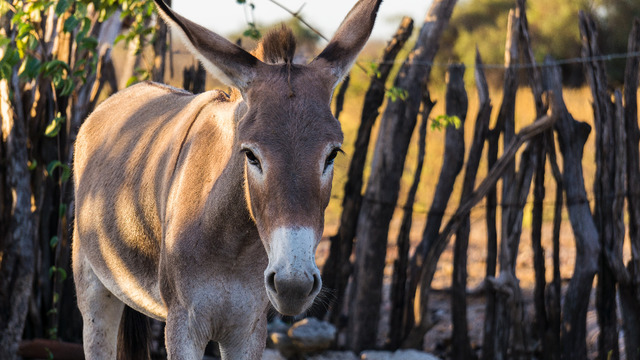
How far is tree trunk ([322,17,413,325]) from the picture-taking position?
5629 millimetres

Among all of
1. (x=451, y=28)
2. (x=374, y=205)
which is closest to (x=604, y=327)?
(x=374, y=205)

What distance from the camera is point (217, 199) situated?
2.95m

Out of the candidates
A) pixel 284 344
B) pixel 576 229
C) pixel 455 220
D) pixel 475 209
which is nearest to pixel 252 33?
pixel 455 220

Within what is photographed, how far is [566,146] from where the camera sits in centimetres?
532

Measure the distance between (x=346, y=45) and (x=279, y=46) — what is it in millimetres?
256

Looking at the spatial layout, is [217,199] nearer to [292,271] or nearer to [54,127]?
[292,271]

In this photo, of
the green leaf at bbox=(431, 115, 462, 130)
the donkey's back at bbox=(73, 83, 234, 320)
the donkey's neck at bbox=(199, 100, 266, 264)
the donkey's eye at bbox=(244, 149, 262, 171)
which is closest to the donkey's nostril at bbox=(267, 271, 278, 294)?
the donkey's eye at bbox=(244, 149, 262, 171)

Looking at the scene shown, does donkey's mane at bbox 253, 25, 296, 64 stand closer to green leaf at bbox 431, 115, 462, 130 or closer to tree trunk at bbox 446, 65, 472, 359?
green leaf at bbox 431, 115, 462, 130

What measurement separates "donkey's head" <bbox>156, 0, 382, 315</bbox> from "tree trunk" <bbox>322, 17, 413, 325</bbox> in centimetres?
266

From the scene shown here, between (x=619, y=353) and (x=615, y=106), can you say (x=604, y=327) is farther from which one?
(x=615, y=106)

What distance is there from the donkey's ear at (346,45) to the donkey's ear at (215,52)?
0.85 ft

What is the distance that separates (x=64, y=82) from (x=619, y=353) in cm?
418

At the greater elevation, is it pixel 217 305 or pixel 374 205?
pixel 374 205

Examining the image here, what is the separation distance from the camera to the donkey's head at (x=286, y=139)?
2.35 m
